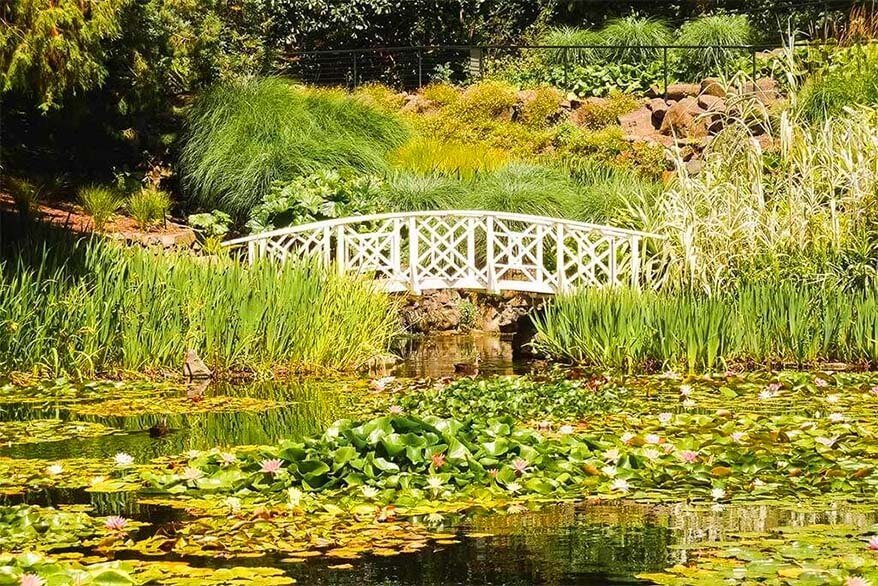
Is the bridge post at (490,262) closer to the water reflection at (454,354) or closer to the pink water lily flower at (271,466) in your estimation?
the water reflection at (454,354)

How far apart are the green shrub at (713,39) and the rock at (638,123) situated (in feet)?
4.67

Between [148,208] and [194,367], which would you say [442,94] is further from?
[194,367]

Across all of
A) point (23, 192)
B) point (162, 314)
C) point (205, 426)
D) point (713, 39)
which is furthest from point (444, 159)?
point (205, 426)

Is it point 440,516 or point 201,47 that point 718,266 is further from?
point 201,47

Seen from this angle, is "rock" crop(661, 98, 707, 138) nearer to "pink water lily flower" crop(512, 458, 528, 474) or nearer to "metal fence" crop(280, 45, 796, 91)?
"metal fence" crop(280, 45, 796, 91)

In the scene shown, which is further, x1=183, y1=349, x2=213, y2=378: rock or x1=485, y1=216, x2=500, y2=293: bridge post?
x1=485, y1=216, x2=500, y2=293: bridge post

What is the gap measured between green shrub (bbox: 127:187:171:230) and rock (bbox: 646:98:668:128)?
8044mm

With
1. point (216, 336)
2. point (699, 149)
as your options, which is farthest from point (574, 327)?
point (699, 149)

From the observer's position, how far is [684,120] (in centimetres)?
2050

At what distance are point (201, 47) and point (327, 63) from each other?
5565 mm

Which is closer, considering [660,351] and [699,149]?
[660,351]

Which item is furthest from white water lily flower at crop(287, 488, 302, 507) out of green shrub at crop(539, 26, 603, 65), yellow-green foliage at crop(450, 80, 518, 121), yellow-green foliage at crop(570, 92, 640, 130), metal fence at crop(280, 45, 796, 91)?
green shrub at crop(539, 26, 603, 65)

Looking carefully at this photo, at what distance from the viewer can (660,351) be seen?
10.4 metres

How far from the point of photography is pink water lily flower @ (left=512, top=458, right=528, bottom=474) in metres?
5.54
